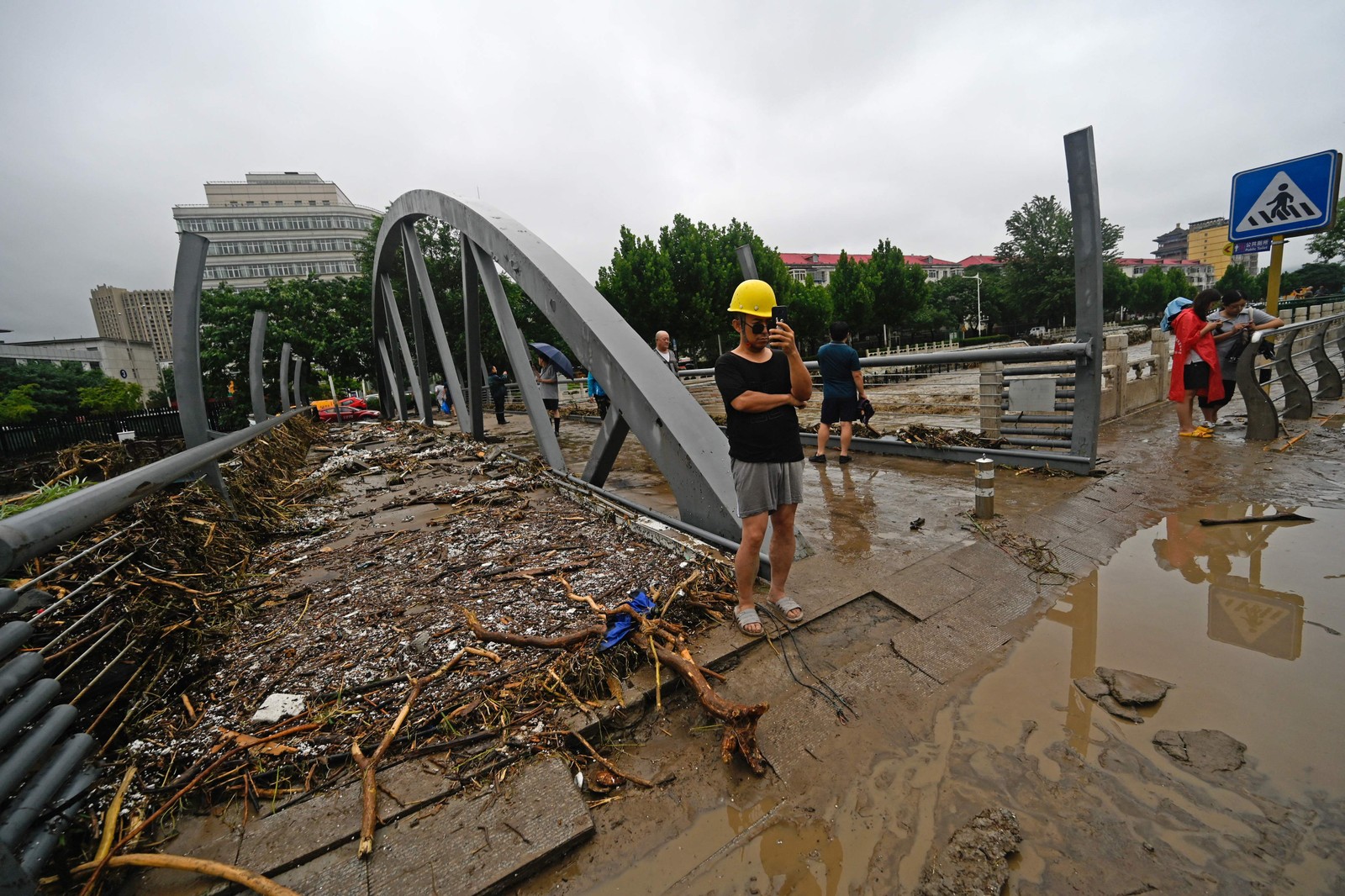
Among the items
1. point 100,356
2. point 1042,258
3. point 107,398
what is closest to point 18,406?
point 107,398

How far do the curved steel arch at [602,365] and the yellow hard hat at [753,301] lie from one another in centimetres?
111

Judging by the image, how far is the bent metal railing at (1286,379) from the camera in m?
5.45

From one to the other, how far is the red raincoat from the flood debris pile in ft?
20.2

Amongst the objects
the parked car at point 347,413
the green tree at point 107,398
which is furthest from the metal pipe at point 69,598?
the green tree at point 107,398

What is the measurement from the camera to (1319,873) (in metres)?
1.37

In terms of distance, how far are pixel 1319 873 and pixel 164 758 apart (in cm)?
346

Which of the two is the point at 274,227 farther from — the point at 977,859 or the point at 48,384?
the point at 977,859

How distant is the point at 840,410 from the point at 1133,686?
4.29 metres

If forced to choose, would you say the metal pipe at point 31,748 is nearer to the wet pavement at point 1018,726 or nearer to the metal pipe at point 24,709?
the metal pipe at point 24,709

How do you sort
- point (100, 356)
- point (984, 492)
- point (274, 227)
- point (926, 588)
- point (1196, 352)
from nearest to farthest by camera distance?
point (926, 588) < point (984, 492) < point (1196, 352) < point (100, 356) < point (274, 227)

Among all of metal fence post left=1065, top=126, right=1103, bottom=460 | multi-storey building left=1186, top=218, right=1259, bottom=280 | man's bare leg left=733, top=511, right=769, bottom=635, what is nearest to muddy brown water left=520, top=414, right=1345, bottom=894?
man's bare leg left=733, top=511, right=769, bottom=635

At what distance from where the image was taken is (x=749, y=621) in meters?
2.51

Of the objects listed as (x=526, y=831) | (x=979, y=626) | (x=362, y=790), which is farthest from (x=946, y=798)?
(x=362, y=790)

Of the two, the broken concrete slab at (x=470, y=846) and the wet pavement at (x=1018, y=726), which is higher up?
the broken concrete slab at (x=470, y=846)
